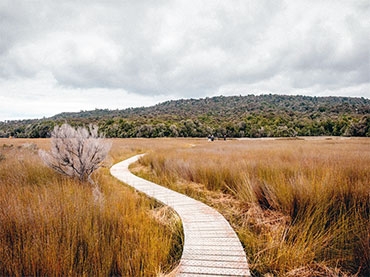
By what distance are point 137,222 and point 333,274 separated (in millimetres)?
3195

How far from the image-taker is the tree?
25.8 ft

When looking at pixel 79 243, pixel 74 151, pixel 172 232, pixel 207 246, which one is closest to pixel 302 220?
pixel 207 246

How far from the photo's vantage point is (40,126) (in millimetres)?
59594

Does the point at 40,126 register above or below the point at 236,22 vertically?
below

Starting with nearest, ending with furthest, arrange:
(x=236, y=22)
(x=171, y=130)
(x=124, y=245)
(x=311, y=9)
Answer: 1. (x=124, y=245)
2. (x=311, y=9)
3. (x=236, y=22)
4. (x=171, y=130)

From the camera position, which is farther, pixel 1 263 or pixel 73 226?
pixel 73 226

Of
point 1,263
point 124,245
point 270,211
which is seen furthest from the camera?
point 270,211

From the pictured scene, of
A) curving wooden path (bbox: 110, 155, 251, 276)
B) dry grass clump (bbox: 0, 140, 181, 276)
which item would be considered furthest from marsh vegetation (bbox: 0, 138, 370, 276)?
curving wooden path (bbox: 110, 155, 251, 276)

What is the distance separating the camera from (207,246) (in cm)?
383

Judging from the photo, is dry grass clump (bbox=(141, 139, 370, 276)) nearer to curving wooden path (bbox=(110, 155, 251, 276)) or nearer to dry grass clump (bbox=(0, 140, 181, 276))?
curving wooden path (bbox=(110, 155, 251, 276))

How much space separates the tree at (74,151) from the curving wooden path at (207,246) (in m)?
3.64

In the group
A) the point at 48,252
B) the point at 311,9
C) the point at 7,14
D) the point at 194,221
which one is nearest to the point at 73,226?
the point at 48,252

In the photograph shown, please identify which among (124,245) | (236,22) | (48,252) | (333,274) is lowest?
(333,274)

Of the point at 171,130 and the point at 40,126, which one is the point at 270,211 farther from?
the point at 40,126
